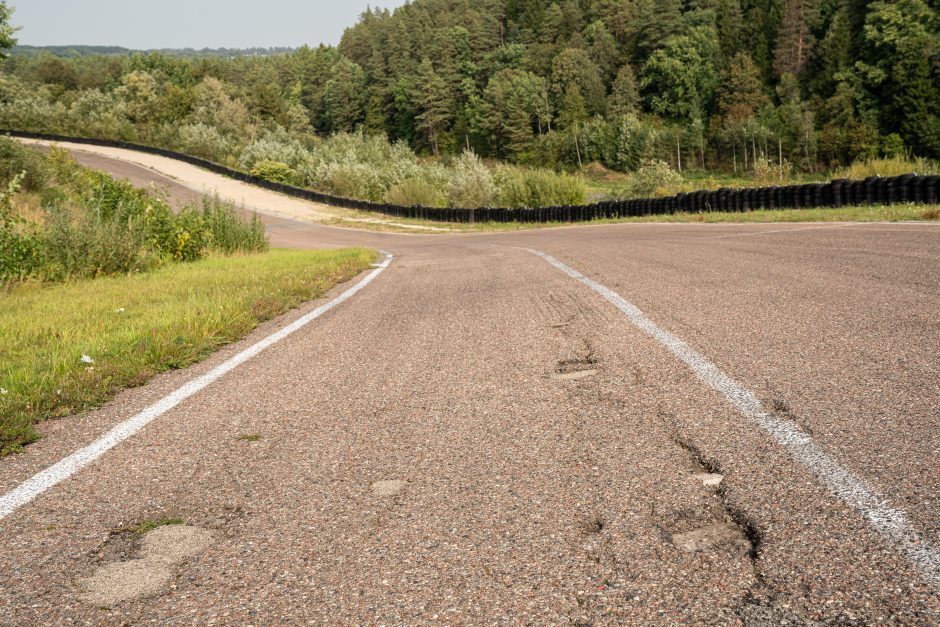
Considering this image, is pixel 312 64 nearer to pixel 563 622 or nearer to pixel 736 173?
pixel 736 173

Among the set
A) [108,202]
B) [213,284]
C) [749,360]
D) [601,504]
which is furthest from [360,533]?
[108,202]

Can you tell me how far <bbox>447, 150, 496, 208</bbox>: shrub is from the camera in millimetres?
45031

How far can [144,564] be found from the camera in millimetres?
2635

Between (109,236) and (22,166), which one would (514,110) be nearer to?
(22,166)

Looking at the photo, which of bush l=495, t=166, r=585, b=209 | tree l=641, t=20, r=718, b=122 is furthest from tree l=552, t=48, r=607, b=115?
bush l=495, t=166, r=585, b=209

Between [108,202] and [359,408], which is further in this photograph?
[108,202]

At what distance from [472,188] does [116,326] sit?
127ft

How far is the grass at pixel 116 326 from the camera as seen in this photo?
499 centimetres

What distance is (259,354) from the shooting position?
6.44m

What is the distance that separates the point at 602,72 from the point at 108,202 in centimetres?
12372

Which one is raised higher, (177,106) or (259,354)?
(177,106)

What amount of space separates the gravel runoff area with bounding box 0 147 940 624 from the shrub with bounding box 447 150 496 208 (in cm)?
3939

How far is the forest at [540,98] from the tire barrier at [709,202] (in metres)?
3.12

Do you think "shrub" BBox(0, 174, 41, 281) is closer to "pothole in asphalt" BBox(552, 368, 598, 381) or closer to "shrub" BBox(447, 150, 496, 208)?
"pothole in asphalt" BBox(552, 368, 598, 381)
